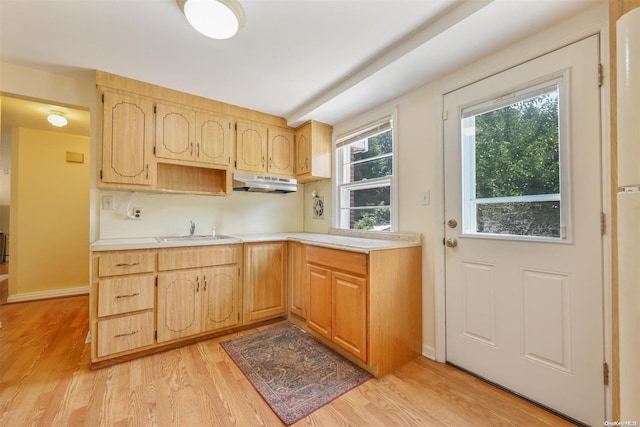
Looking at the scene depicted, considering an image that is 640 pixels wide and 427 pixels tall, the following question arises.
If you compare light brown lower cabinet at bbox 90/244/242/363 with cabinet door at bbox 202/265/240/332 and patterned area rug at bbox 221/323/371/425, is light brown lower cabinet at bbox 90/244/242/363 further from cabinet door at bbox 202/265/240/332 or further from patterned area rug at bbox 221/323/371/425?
patterned area rug at bbox 221/323/371/425

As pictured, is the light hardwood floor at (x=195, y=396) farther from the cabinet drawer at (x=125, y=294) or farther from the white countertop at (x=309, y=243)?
the white countertop at (x=309, y=243)

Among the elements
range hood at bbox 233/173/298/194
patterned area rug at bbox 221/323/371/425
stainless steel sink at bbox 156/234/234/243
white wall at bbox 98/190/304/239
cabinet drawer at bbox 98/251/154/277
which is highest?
range hood at bbox 233/173/298/194

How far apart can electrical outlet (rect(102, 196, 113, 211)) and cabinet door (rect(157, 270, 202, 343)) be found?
88 centimetres

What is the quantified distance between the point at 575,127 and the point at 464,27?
0.83 m

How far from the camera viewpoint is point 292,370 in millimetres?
1963

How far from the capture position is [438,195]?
2.10 m

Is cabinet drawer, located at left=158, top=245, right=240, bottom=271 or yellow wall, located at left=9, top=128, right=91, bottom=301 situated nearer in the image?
cabinet drawer, located at left=158, top=245, right=240, bottom=271

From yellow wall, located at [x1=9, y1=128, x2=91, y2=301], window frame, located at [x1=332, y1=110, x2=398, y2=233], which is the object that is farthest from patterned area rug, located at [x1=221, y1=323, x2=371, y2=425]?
yellow wall, located at [x1=9, y1=128, x2=91, y2=301]

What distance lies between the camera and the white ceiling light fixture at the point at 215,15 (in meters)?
1.44

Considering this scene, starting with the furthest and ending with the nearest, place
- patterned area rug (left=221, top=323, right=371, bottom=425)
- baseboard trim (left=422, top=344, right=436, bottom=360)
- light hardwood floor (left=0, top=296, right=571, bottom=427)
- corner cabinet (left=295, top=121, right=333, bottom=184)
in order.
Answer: corner cabinet (left=295, top=121, right=333, bottom=184) → baseboard trim (left=422, top=344, right=436, bottom=360) → patterned area rug (left=221, top=323, right=371, bottom=425) → light hardwood floor (left=0, top=296, right=571, bottom=427)

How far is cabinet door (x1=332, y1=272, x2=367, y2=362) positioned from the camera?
6.22 ft

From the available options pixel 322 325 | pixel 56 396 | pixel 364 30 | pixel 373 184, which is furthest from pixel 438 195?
pixel 56 396

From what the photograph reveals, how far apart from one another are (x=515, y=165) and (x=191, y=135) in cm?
274

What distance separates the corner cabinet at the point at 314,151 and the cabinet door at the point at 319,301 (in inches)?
47.9
